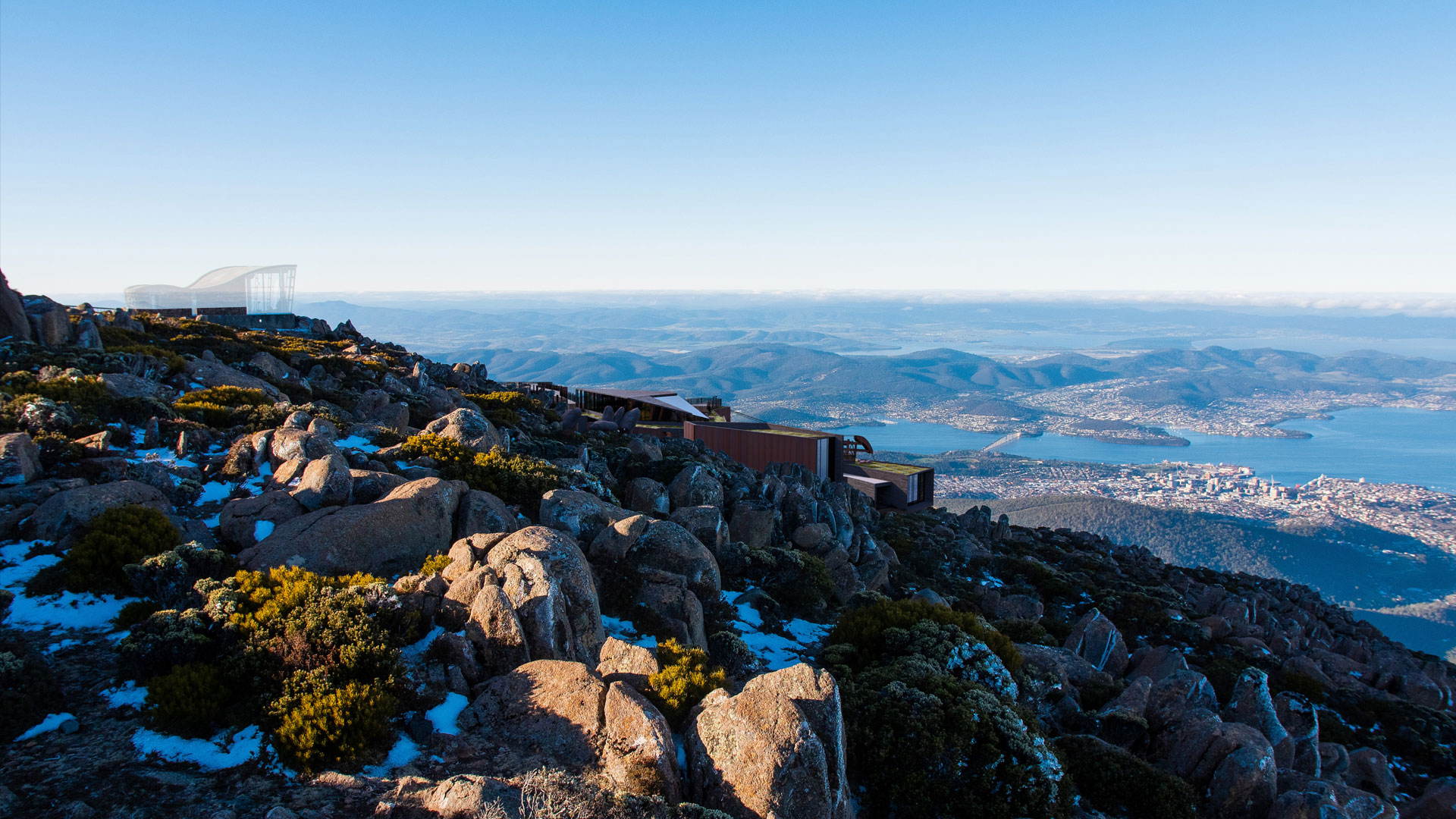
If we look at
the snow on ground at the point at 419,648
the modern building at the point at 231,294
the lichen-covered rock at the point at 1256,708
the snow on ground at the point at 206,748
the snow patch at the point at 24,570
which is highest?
the modern building at the point at 231,294

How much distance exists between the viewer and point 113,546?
11.2m

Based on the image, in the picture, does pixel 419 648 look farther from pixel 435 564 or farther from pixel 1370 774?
pixel 1370 774

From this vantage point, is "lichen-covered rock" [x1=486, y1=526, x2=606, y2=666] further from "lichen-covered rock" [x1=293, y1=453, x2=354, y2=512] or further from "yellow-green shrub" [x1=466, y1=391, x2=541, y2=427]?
"yellow-green shrub" [x1=466, y1=391, x2=541, y2=427]

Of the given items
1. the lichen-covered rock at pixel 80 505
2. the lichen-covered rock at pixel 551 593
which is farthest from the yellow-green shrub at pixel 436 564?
the lichen-covered rock at pixel 80 505

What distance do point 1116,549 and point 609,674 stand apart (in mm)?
44090

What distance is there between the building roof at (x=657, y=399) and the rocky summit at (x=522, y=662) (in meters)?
25.2

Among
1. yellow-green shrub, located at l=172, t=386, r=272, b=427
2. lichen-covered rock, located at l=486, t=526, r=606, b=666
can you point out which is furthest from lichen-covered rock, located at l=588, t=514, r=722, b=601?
yellow-green shrub, located at l=172, t=386, r=272, b=427

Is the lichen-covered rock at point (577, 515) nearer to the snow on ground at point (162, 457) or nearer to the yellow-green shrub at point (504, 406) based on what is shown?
the snow on ground at point (162, 457)

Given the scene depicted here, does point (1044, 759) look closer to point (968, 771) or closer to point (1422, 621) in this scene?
point (968, 771)

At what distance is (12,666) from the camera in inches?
321

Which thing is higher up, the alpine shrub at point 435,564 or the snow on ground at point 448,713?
the alpine shrub at point 435,564

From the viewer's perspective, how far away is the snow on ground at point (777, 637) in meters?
13.4

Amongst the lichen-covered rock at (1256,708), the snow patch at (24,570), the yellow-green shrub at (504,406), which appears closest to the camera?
the snow patch at (24,570)

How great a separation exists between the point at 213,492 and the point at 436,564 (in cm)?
752
